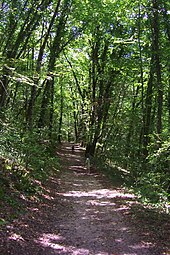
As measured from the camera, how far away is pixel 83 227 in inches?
320

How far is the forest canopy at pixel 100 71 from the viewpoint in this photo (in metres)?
10.6

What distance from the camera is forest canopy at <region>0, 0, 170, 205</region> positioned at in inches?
419

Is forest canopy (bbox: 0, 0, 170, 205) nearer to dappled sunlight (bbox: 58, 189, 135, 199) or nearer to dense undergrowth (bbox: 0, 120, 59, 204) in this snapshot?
dense undergrowth (bbox: 0, 120, 59, 204)

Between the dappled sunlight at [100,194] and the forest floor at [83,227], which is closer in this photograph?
the forest floor at [83,227]

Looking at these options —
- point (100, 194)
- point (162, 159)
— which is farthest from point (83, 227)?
point (100, 194)

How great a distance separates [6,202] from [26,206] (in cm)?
79

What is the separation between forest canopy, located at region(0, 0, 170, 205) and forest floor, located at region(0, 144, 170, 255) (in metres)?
1.10

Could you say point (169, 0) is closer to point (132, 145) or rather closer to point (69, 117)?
point (132, 145)

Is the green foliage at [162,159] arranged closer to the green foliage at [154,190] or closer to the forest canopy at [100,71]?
the forest canopy at [100,71]

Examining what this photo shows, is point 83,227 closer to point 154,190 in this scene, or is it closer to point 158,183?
point 154,190

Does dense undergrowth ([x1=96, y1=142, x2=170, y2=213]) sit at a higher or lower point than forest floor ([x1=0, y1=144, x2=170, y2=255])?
higher

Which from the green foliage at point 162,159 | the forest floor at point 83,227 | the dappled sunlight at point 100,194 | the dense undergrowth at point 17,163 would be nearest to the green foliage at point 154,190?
the green foliage at point 162,159

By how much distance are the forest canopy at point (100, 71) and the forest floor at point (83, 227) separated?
1099mm

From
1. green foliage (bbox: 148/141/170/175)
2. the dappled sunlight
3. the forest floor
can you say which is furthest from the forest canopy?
the dappled sunlight
